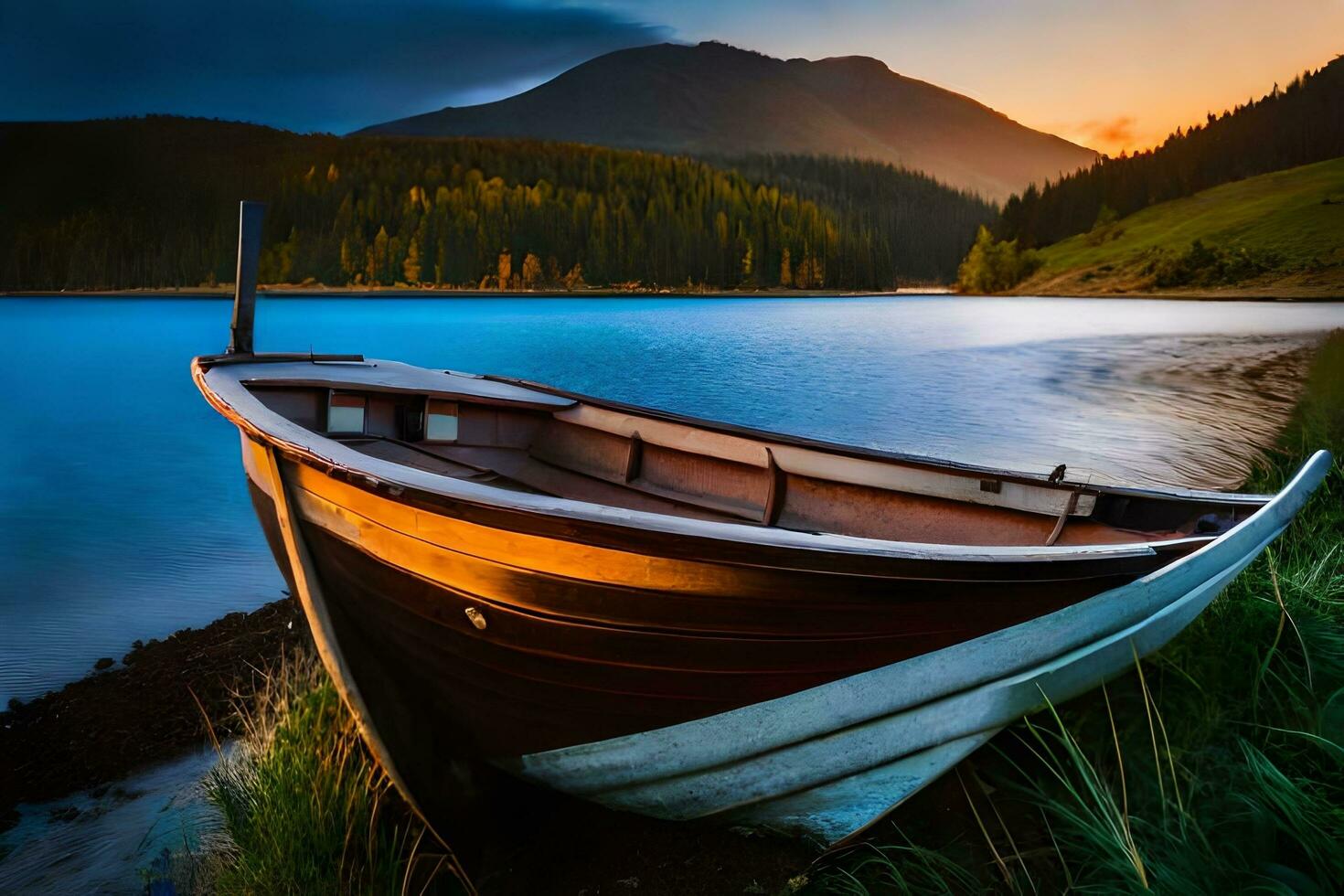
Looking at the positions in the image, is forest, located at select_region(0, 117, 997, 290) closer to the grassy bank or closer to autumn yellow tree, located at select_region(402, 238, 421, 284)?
autumn yellow tree, located at select_region(402, 238, 421, 284)

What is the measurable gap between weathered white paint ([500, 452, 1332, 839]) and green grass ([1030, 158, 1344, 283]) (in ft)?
215

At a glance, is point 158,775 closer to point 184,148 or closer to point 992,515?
point 992,515

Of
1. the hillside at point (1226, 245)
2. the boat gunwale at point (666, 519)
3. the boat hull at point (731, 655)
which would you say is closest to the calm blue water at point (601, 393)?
the hillside at point (1226, 245)

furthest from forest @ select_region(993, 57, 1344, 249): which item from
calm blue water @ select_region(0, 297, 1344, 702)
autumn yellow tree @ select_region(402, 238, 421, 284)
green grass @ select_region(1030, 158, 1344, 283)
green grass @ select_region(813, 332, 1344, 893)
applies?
Result: green grass @ select_region(813, 332, 1344, 893)

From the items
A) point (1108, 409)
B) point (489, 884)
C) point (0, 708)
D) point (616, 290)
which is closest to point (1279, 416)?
point (1108, 409)

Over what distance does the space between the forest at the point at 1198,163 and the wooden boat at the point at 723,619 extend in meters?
100

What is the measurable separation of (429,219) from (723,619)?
342ft

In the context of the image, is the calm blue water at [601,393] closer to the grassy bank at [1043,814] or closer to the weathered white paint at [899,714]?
the grassy bank at [1043,814]

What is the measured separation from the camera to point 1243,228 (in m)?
70.2

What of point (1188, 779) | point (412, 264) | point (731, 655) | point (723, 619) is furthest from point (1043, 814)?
point (412, 264)

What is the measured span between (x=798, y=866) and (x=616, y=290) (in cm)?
10611

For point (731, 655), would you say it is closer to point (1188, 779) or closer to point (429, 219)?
point (1188, 779)

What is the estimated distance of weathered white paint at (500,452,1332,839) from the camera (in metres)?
2.96

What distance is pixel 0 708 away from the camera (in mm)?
6398
